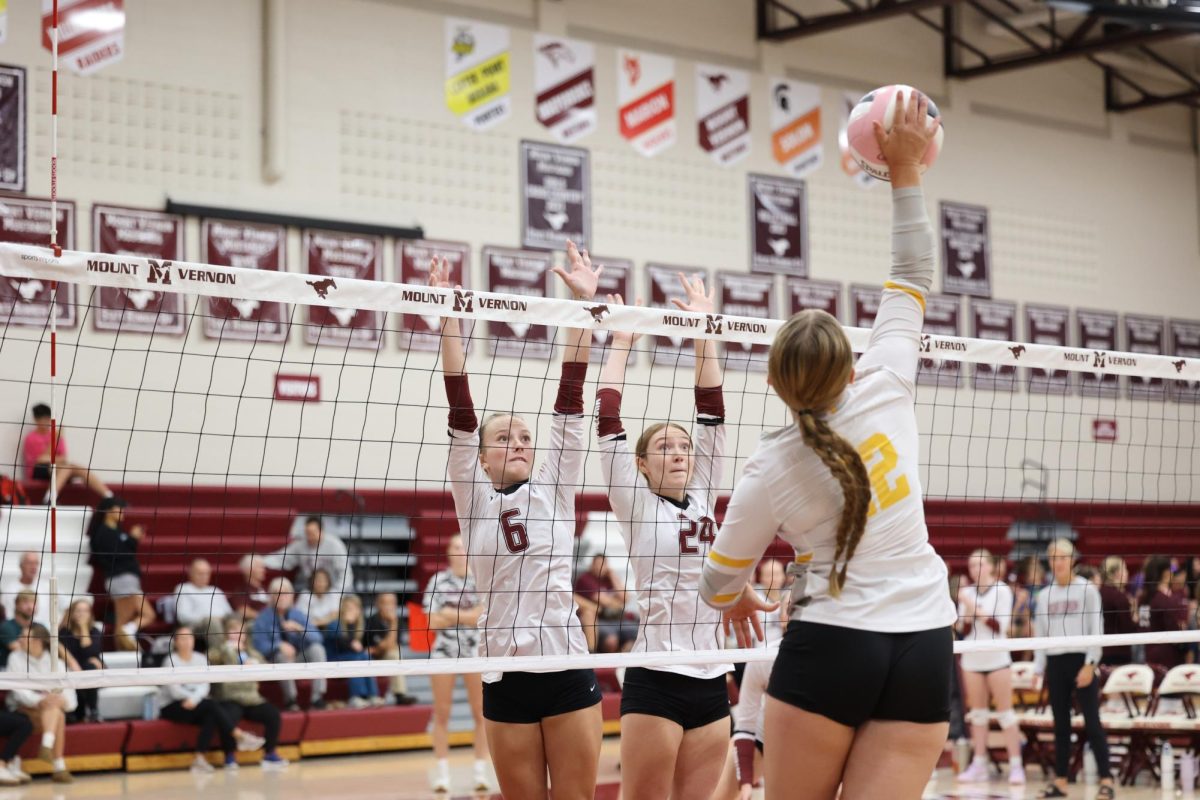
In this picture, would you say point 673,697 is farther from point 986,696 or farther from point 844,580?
point 986,696

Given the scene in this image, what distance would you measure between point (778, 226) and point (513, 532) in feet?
42.4

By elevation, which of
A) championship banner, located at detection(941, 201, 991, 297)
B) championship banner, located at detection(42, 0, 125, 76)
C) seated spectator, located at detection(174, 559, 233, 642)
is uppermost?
championship banner, located at detection(42, 0, 125, 76)

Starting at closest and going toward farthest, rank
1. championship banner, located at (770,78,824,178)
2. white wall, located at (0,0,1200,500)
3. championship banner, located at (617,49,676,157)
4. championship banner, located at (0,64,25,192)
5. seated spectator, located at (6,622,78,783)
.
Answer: seated spectator, located at (6,622,78,783) → championship banner, located at (0,64,25,192) → white wall, located at (0,0,1200,500) → championship banner, located at (617,49,676,157) → championship banner, located at (770,78,824,178)

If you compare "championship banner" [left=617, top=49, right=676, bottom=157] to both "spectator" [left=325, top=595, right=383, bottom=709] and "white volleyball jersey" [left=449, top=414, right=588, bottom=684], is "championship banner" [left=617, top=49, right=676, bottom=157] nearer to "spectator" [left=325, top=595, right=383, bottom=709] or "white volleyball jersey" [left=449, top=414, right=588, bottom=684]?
"spectator" [left=325, top=595, right=383, bottom=709]

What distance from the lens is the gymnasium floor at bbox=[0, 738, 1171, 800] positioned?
958 centimetres

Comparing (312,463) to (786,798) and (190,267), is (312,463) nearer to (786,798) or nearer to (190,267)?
(190,267)

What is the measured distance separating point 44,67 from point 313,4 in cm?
286

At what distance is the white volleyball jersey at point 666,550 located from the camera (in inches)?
194

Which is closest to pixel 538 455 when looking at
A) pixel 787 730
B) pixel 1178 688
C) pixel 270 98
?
pixel 270 98

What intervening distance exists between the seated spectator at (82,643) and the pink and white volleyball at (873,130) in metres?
8.52

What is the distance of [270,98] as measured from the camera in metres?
13.8

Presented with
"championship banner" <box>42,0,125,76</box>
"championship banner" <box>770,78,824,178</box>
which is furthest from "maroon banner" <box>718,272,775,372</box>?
"championship banner" <box>42,0,125,76</box>

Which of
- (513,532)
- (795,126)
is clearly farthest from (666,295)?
(513,532)

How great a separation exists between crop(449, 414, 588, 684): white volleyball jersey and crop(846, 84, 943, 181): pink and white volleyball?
1.49 meters
